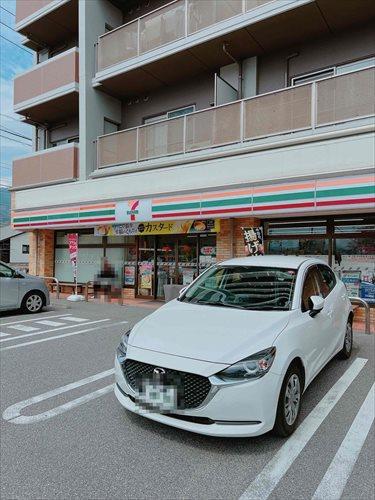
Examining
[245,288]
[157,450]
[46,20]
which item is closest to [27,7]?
[46,20]

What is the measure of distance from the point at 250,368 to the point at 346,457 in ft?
3.61

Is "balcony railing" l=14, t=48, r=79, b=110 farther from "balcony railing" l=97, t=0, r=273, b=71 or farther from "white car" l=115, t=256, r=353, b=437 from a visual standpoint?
"white car" l=115, t=256, r=353, b=437

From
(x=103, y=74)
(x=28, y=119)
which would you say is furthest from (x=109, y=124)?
(x=28, y=119)

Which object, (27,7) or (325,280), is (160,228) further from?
(27,7)

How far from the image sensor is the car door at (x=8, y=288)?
32.2ft

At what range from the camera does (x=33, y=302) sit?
10.5 meters

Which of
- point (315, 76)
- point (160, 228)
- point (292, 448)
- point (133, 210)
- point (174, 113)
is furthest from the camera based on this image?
point (174, 113)

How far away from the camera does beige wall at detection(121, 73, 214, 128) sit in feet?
41.8

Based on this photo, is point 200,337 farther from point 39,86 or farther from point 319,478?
point 39,86

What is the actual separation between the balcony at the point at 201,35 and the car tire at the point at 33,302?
24.9 ft

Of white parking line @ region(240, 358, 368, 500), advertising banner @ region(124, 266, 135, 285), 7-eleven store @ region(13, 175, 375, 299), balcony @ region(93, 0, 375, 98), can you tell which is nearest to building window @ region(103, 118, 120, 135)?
balcony @ region(93, 0, 375, 98)

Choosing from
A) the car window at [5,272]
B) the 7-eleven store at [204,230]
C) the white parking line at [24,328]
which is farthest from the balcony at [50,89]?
the white parking line at [24,328]

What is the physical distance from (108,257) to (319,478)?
473 inches

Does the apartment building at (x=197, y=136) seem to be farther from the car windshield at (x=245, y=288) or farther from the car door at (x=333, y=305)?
the car windshield at (x=245, y=288)
